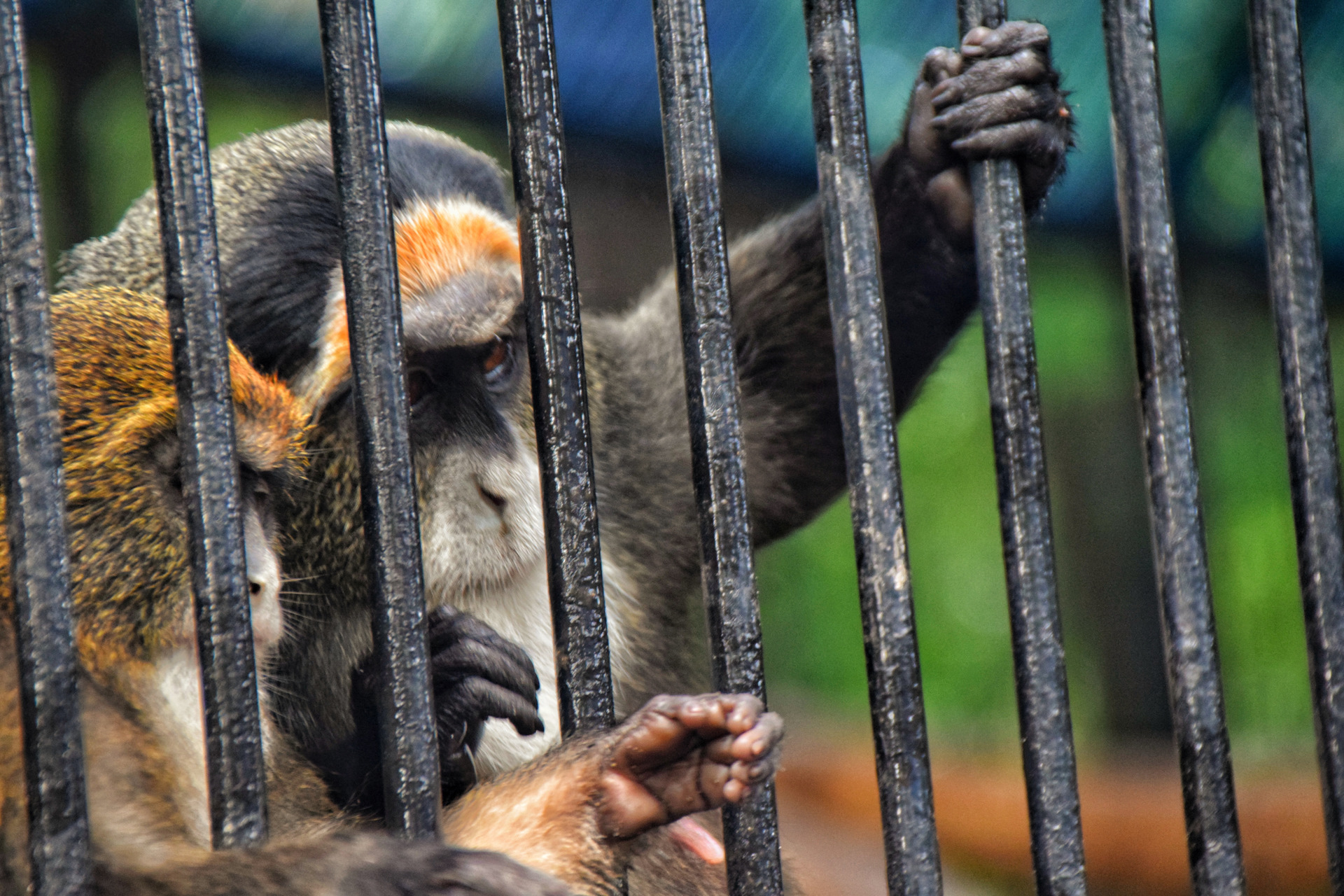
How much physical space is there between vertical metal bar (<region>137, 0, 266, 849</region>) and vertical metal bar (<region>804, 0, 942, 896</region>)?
0.51 m

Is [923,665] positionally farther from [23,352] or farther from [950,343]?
[23,352]

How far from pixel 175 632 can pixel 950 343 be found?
1.41m

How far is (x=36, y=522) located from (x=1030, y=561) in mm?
790

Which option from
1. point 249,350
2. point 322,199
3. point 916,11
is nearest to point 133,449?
point 249,350

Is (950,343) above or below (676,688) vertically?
above

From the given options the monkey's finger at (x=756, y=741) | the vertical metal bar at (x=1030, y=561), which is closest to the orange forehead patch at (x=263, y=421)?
the monkey's finger at (x=756, y=741)

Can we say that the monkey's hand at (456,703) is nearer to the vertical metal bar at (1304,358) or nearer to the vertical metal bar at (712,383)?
the vertical metal bar at (712,383)

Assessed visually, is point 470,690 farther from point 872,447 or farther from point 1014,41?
point 1014,41

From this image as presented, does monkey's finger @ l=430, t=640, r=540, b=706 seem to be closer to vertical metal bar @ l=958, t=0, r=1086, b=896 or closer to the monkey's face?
the monkey's face

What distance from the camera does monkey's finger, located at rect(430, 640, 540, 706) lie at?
5.05 ft

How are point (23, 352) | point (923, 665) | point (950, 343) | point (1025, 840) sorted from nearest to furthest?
point (23, 352)
point (950, 343)
point (1025, 840)
point (923, 665)

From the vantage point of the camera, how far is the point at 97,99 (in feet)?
11.0

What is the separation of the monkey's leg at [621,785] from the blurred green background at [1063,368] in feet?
4.04

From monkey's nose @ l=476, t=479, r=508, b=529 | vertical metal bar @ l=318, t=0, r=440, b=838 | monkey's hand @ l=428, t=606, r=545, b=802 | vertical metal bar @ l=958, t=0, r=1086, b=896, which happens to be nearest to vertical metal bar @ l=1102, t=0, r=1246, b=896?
vertical metal bar @ l=958, t=0, r=1086, b=896
